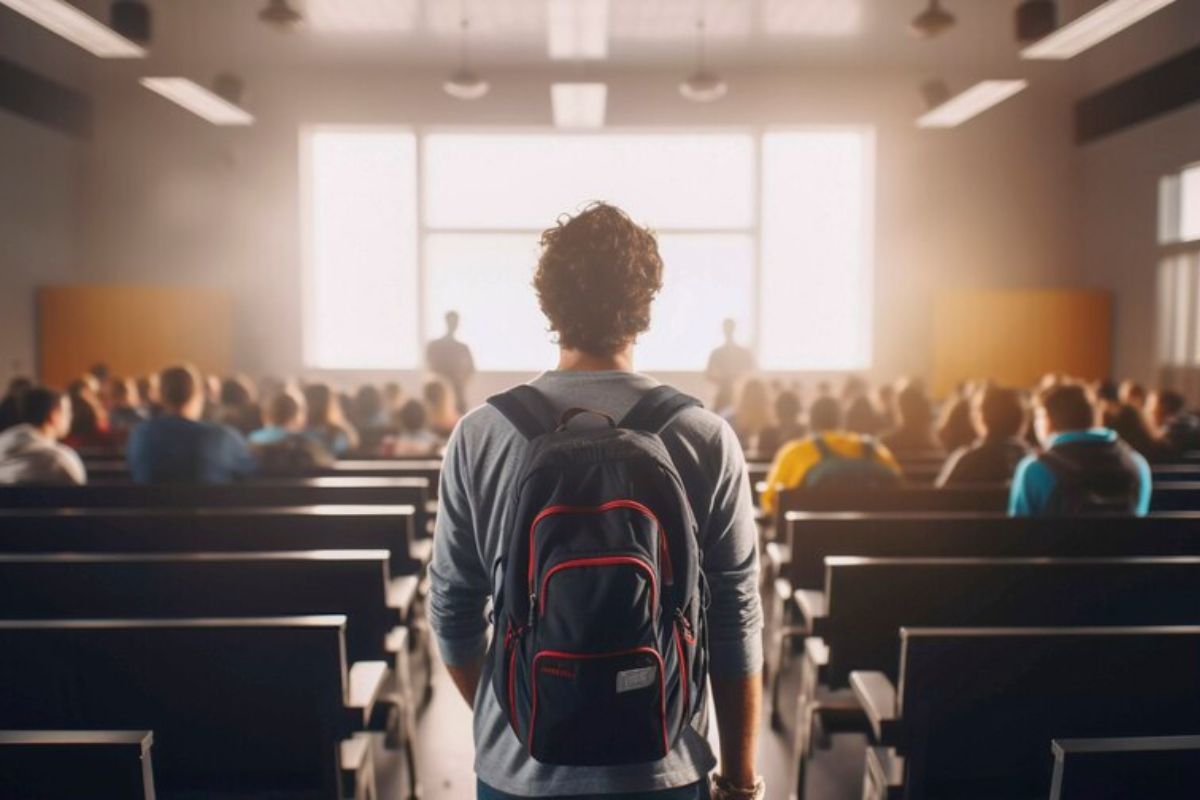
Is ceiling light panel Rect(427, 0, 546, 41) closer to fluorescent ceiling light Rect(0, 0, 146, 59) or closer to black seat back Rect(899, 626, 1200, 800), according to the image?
fluorescent ceiling light Rect(0, 0, 146, 59)

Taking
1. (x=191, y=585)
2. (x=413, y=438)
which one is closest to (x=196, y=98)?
(x=413, y=438)

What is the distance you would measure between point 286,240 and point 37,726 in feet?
29.4

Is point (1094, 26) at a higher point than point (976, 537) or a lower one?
higher

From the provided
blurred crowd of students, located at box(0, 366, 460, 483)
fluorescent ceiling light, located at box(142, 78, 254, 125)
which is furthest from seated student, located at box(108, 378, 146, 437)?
fluorescent ceiling light, located at box(142, 78, 254, 125)

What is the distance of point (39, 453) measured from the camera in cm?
347

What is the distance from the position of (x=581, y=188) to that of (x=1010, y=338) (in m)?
5.12

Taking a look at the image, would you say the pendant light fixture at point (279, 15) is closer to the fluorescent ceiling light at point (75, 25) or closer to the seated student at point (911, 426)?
the fluorescent ceiling light at point (75, 25)

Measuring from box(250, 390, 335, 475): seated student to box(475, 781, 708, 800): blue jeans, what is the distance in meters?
2.95

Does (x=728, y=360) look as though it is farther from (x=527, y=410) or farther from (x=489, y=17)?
(x=527, y=410)

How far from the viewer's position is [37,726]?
1.73m

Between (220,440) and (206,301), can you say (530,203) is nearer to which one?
(206,301)

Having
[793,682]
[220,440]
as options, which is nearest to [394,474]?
[220,440]

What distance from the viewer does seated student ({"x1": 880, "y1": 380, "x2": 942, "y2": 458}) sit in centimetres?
460

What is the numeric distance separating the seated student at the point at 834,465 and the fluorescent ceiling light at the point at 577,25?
149 inches
